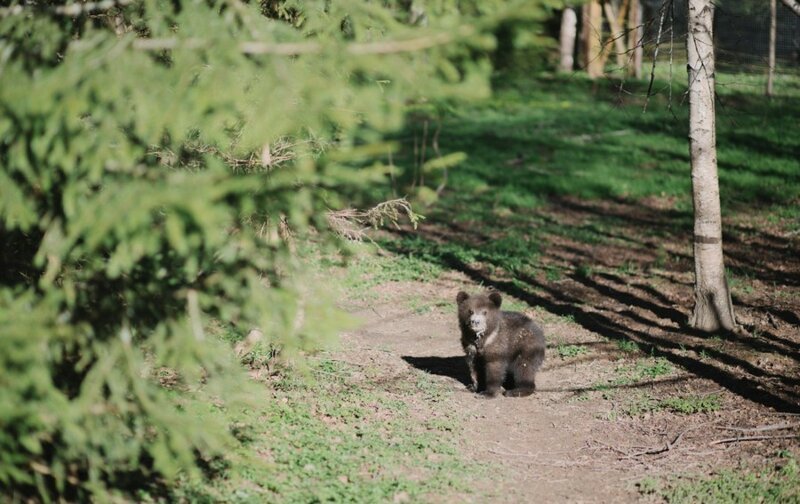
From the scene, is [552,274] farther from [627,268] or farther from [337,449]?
[337,449]

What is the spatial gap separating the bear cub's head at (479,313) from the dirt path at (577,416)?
78cm

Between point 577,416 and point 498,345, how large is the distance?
1072 mm

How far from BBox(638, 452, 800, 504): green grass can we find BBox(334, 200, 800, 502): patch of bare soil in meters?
0.16

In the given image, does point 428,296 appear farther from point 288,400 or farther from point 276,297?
point 276,297

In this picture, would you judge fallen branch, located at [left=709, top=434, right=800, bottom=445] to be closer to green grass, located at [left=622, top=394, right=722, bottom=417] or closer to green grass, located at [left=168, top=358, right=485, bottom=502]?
green grass, located at [left=622, top=394, right=722, bottom=417]

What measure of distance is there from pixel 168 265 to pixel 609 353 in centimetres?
608

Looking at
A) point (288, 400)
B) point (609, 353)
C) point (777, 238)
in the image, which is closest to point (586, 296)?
point (609, 353)

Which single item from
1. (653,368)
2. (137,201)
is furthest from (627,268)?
(137,201)

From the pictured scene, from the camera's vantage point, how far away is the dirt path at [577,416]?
6387 millimetres

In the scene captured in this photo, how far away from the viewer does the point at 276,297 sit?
173 inches

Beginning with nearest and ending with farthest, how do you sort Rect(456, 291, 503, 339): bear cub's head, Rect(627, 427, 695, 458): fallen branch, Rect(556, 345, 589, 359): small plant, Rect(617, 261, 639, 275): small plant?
Rect(627, 427, 695, 458): fallen branch < Rect(456, 291, 503, 339): bear cub's head < Rect(556, 345, 589, 359): small plant < Rect(617, 261, 639, 275): small plant

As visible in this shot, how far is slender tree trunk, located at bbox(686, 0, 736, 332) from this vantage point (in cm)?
838

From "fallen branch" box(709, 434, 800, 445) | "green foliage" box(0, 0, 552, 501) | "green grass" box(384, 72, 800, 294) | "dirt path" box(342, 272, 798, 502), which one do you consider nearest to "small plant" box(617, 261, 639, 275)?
"green grass" box(384, 72, 800, 294)

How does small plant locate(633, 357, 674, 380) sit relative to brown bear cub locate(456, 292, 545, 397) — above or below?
below
